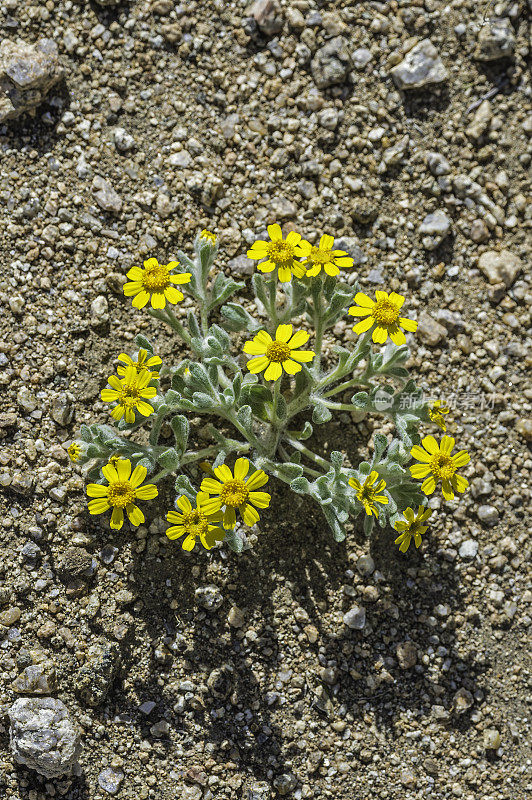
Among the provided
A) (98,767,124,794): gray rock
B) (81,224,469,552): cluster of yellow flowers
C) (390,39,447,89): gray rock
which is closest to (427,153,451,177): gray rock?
(390,39,447,89): gray rock

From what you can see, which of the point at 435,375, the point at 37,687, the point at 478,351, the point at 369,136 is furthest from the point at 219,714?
the point at 369,136

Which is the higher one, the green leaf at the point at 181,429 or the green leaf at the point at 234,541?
the green leaf at the point at 181,429

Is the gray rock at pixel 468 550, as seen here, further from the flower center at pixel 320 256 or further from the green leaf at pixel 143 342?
the green leaf at pixel 143 342

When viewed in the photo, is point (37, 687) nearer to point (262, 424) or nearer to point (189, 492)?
point (189, 492)

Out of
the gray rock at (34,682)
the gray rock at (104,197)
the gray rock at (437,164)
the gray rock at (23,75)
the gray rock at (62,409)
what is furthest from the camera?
the gray rock at (437,164)

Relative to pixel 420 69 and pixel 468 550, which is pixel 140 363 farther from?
pixel 420 69

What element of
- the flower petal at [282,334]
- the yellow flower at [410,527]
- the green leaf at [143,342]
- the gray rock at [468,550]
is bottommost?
the gray rock at [468,550]

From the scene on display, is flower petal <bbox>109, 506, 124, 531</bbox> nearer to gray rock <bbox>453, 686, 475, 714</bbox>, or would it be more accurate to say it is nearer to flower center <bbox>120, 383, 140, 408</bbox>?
flower center <bbox>120, 383, 140, 408</bbox>

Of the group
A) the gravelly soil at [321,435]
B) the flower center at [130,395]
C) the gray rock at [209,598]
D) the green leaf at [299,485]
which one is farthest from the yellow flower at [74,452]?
the green leaf at [299,485]
